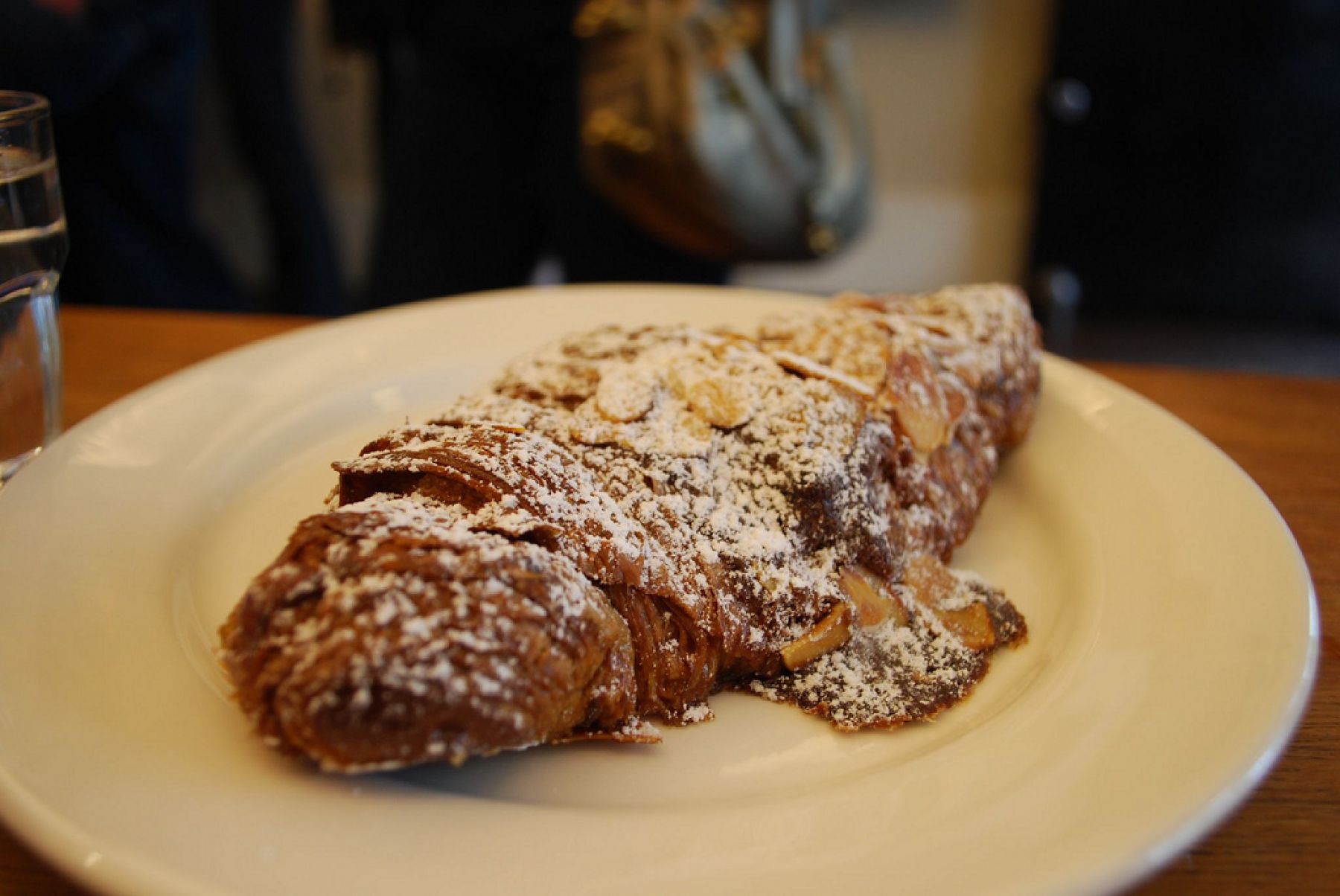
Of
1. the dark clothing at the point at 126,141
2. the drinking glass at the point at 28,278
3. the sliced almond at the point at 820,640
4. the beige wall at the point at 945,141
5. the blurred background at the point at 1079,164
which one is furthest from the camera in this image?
the beige wall at the point at 945,141

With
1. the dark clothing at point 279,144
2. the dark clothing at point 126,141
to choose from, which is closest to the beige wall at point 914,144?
the dark clothing at point 279,144

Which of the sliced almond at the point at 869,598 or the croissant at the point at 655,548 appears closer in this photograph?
the croissant at the point at 655,548

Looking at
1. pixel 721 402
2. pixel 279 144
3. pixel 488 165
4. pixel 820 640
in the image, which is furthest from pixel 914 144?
pixel 820 640

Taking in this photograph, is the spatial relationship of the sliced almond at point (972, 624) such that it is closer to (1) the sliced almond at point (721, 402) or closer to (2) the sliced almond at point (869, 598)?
(2) the sliced almond at point (869, 598)

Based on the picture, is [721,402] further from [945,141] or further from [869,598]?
[945,141]

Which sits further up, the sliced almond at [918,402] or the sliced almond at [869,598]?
the sliced almond at [918,402]

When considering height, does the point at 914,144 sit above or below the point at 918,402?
below

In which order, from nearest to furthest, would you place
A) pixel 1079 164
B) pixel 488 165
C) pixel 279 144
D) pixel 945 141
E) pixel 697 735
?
pixel 697 735 → pixel 488 165 → pixel 279 144 → pixel 1079 164 → pixel 945 141

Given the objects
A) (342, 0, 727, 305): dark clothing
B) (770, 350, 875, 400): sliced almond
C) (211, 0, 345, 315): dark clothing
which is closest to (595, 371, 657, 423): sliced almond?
(770, 350, 875, 400): sliced almond
